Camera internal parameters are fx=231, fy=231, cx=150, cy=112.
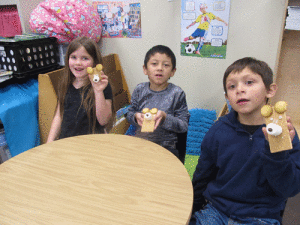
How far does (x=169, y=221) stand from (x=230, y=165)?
1.30ft

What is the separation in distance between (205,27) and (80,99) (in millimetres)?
1184

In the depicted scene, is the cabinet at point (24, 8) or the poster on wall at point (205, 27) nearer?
the poster on wall at point (205, 27)

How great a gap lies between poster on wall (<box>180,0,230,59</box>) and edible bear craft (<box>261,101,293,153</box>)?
53.9 inches

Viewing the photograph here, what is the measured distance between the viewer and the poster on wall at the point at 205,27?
5.95ft

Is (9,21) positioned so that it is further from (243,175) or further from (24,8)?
(243,175)

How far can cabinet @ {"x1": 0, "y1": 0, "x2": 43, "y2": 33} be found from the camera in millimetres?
1942

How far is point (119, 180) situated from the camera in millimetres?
750

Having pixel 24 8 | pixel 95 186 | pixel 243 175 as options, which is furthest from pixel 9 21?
pixel 243 175

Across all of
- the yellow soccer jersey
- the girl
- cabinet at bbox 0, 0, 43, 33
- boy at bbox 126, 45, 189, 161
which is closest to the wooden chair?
the girl

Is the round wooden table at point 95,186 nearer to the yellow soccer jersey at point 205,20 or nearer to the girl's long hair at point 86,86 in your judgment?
the girl's long hair at point 86,86

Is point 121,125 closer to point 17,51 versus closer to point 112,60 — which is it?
point 112,60

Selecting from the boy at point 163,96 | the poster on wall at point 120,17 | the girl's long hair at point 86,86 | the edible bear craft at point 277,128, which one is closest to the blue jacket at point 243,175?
the edible bear craft at point 277,128

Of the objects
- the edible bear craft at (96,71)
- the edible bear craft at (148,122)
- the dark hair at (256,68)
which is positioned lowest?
the edible bear craft at (148,122)

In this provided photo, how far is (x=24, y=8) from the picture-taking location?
1.98 metres
